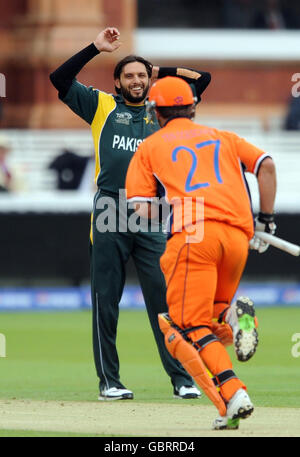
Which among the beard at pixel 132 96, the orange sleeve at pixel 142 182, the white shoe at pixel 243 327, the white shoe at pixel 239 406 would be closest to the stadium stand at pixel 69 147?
the beard at pixel 132 96

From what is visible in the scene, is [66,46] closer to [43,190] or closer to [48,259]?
[43,190]

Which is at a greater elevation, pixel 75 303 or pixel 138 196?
pixel 138 196

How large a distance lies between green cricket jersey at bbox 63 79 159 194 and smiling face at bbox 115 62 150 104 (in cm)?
12

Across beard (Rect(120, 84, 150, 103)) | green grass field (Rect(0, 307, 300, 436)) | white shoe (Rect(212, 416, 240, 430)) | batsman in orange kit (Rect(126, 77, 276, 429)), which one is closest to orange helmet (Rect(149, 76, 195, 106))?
batsman in orange kit (Rect(126, 77, 276, 429))

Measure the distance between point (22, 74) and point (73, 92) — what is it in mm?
16845

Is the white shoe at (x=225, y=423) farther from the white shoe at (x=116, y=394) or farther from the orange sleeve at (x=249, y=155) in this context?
the white shoe at (x=116, y=394)

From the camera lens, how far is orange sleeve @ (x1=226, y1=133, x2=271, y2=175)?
7.75 m

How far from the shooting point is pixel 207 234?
7676 millimetres

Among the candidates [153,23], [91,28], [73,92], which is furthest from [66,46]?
[73,92]

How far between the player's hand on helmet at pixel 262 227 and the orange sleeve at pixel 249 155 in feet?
1.02

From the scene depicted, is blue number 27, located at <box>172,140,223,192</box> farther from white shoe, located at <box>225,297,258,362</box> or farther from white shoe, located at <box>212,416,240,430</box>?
white shoe, located at <box>212,416,240,430</box>
